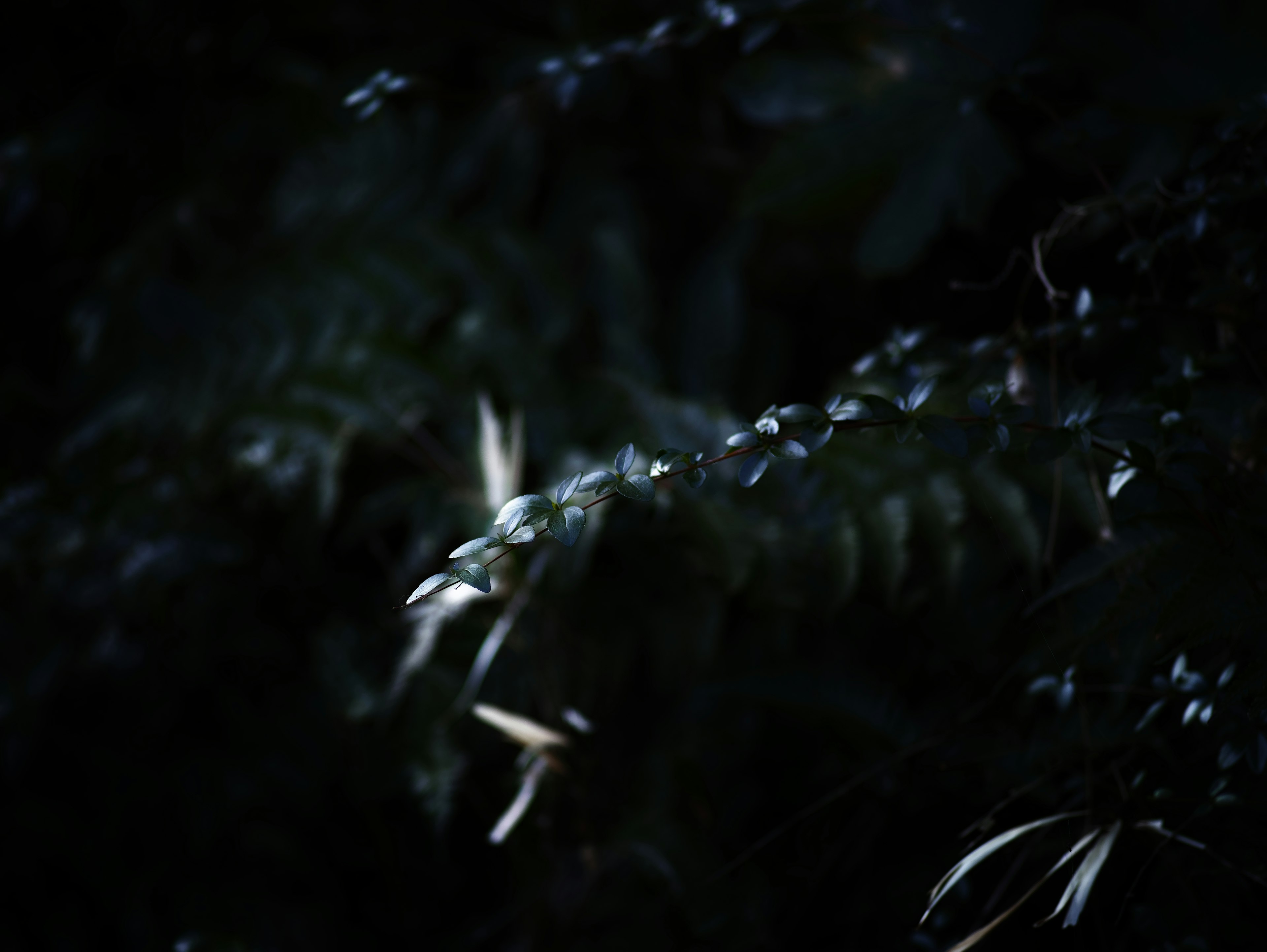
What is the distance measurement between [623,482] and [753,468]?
94 millimetres

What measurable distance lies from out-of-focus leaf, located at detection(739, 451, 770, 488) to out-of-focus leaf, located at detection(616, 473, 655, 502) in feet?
0.21

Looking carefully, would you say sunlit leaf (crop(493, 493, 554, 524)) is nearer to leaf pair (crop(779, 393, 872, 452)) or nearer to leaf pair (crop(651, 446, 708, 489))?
leaf pair (crop(651, 446, 708, 489))

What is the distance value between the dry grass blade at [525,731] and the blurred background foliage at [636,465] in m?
0.08

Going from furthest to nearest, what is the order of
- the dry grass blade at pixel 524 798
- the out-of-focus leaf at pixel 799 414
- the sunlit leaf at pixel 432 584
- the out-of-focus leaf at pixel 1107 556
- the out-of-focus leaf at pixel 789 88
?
the out-of-focus leaf at pixel 789 88 < the dry grass blade at pixel 524 798 < the out-of-focus leaf at pixel 1107 556 < the out-of-focus leaf at pixel 799 414 < the sunlit leaf at pixel 432 584

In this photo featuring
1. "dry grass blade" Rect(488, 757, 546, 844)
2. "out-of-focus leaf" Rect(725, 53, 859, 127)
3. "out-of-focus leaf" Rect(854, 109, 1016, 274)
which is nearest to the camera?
"dry grass blade" Rect(488, 757, 546, 844)

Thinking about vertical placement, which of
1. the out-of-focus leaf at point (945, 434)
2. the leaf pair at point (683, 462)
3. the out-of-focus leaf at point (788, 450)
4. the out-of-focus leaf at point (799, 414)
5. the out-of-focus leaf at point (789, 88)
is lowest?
the out-of-focus leaf at point (789, 88)

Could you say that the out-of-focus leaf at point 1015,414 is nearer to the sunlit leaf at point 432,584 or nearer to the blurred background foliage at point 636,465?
the blurred background foliage at point 636,465

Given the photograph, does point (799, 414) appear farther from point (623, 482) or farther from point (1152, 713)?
point (1152, 713)

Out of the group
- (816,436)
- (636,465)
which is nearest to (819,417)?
(816,436)

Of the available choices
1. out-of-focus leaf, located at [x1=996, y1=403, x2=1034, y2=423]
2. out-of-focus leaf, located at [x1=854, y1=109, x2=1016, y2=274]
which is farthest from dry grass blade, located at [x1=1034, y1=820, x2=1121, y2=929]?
out-of-focus leaf, located at [x1=854, y1=109, x2=1016, y2=274]

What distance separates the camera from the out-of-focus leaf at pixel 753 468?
0.61m

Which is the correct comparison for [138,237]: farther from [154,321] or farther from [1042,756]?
[1042,756]

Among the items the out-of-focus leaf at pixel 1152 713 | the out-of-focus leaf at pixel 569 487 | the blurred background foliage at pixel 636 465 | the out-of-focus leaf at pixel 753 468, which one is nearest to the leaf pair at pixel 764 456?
the out-of-focus leaf at pixel 753 468

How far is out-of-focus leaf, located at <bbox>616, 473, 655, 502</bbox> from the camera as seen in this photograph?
1.93 feet
